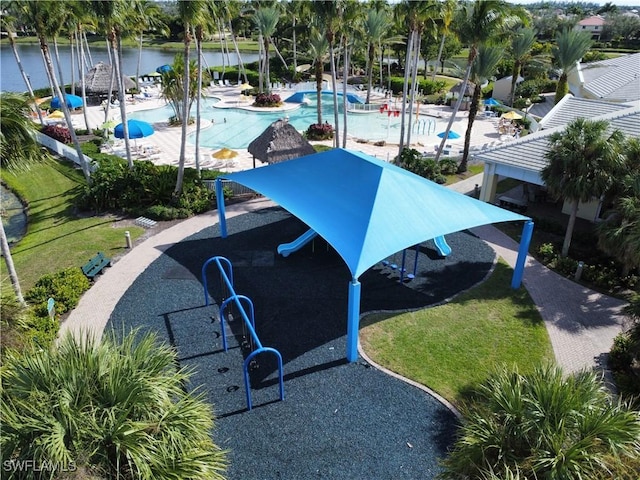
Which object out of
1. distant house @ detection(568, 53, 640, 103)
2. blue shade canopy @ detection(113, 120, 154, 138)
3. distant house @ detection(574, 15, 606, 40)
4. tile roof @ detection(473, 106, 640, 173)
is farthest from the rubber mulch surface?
distant house @ detection(574, 15, 606, 40)

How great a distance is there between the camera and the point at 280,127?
81.9 ft

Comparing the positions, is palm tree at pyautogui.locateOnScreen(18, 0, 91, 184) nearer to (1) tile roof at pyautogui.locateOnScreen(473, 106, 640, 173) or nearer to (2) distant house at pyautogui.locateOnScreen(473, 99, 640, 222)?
(2) distant house at pyautogui.locateOnScreen(473, 99, 640, 222)

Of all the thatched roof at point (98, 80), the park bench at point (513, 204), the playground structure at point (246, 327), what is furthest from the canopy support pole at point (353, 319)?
the thatched roof at point (98, 80)

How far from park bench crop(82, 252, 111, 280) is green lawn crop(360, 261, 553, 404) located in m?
10.5

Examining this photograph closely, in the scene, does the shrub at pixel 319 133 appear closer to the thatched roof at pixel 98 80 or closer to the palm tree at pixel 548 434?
the thatched roof at pixel 98 80

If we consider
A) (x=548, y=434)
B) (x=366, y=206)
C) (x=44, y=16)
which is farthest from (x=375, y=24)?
(x=548, y=434)

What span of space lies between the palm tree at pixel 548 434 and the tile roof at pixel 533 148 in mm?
15740

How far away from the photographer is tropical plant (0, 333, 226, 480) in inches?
249

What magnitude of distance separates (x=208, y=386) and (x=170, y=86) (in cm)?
2676

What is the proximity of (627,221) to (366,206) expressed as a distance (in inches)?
357

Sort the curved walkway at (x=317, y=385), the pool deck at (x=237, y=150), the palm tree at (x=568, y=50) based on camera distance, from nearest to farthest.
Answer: the curved walkway at (x=317, y=385) → the pool deck at (x=237, y=150) → the palm tree at (x=568, y=50)

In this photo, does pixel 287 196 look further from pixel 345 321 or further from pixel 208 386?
pixel 208 386

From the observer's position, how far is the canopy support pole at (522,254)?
52.9 feet

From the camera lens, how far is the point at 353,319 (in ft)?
41.6
